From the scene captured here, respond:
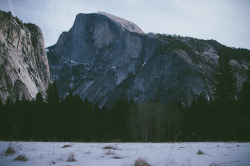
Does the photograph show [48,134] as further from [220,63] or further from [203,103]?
[220,63]

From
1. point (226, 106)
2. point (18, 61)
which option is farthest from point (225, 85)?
point (18, 61)

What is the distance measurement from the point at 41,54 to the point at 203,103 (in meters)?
115

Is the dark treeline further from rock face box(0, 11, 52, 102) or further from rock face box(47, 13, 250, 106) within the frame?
rock face box(47, 13, 250, 106)

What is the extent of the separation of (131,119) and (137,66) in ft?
357

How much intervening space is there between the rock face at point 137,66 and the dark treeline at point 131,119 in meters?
53.2

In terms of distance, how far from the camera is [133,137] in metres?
45.6

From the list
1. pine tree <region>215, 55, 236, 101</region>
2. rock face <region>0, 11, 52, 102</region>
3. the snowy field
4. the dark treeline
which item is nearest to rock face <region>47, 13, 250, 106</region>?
rock face <region>0, 11, 52, 102</region>

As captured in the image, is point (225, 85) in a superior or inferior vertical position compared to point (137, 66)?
inferior

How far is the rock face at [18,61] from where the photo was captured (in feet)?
242

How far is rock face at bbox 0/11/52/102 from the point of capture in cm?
7369

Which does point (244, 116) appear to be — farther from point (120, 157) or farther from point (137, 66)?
point (137, 66)

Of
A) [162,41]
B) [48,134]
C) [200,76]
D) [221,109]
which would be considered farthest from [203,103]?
[162,41]

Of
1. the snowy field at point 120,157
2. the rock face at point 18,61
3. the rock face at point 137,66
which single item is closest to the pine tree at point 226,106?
the snowy field at point 120,157

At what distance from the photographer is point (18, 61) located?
294 feet
